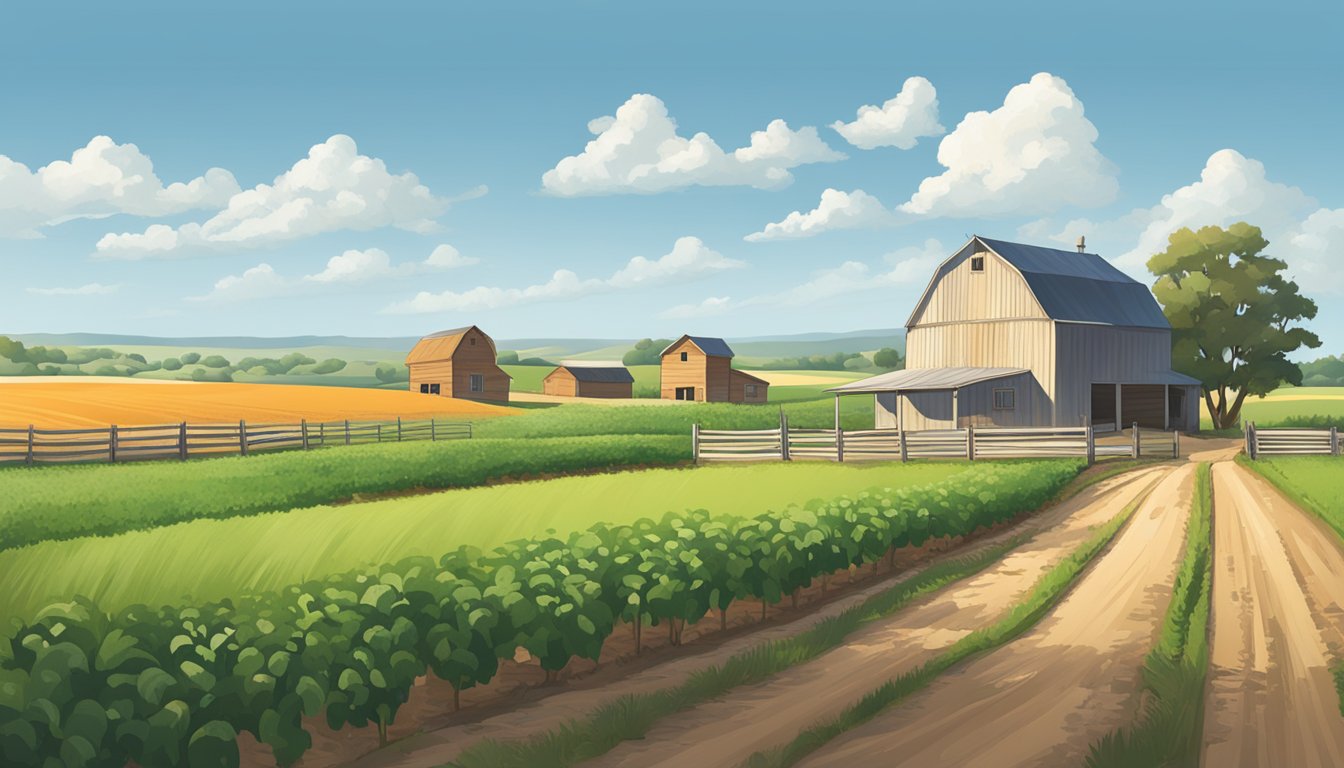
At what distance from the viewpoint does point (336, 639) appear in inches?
302

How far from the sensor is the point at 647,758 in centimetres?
747

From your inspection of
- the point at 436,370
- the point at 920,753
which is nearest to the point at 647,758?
the point at 920,753

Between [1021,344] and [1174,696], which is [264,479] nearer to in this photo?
[1174,696]

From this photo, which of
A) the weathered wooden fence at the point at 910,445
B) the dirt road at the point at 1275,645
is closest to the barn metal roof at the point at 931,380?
the weathered wooden fence at the point at 910,445

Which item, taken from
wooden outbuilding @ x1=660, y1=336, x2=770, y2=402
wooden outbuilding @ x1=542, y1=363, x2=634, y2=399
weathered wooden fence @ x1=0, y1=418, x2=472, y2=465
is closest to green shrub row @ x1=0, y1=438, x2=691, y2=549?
weathered wooden fence @ x1=0, y1=418, x2=472, y2=465

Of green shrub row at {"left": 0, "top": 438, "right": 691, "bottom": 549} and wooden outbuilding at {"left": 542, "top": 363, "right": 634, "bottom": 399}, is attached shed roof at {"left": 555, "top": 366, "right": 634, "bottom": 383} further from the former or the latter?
green shrub row at {"left": 0, "top": 438, "right": 691, "bottom": 549}

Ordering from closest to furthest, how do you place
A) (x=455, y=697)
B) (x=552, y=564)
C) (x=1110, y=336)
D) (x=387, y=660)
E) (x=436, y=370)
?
(x=387, y=660) → (x=455, y=697) → (x=552, y=564) → (x=1110, y=336) → (x=436, y=370)

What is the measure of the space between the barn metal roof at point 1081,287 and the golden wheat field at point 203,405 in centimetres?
3302

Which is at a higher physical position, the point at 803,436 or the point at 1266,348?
the point at 1266,348

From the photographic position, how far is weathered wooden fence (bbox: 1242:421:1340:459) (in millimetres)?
37906

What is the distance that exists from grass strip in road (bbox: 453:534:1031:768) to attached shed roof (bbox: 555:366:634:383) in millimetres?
89624

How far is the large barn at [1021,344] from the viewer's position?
44.6 m

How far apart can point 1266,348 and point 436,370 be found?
5906 centimetres

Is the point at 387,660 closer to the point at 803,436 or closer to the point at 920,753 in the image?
the point at 920,753
